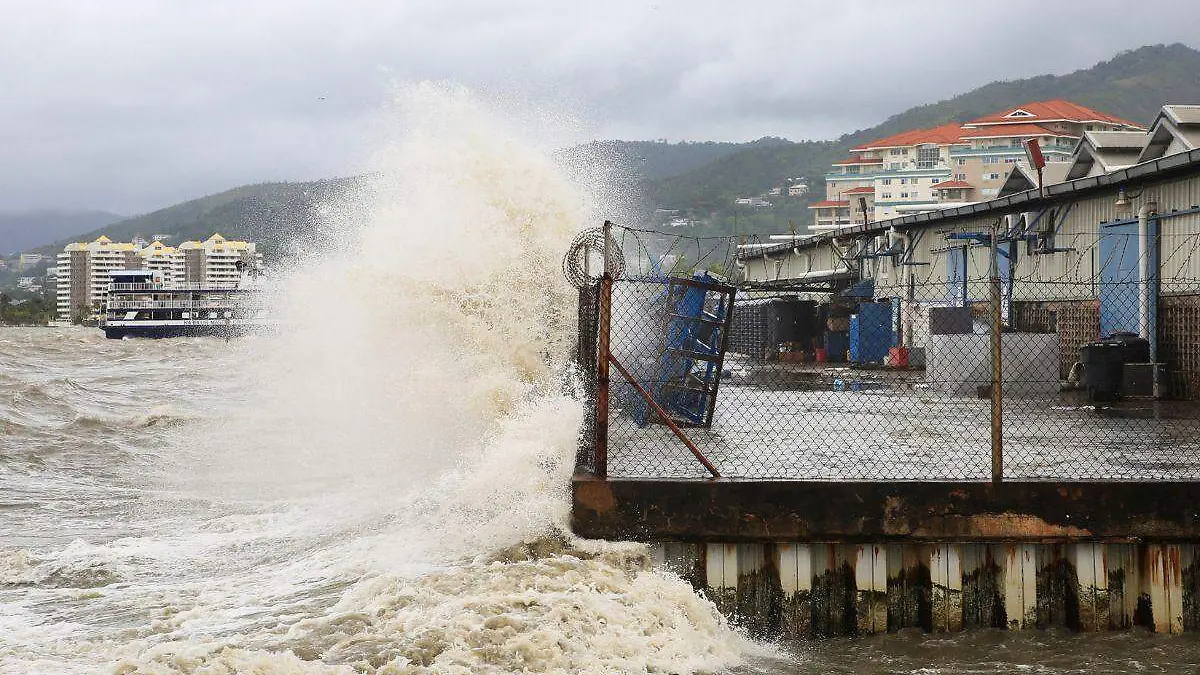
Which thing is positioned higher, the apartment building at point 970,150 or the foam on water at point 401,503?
the apartment building at point 970,150

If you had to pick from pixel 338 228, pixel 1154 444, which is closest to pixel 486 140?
pixel 338 228

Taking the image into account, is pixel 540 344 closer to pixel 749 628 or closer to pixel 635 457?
pixel 635 457

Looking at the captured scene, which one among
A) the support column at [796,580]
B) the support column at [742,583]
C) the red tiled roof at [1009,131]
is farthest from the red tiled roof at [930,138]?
the support column at [742,583]

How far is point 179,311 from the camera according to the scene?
126125mm

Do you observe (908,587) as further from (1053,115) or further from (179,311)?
(1053,115)

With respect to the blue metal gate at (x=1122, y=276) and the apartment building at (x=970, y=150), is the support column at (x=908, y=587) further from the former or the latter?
the apartment building at (x=970, y=150)

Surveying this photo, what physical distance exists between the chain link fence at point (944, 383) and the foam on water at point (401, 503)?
1.08 meters

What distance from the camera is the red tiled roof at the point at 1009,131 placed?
5129 inches

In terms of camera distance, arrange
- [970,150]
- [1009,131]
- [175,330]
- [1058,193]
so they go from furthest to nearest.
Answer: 1. [970,150]
2. [1009,131]
3. [175,330]
4. [1058,193]

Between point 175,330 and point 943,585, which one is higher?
point 175,330

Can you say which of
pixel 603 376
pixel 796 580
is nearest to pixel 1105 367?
pixel 796 580

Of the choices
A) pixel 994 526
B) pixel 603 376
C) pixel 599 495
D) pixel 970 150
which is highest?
pixel 970 150

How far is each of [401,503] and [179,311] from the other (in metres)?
124

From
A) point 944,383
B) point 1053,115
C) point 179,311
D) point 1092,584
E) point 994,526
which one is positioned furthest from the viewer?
point 1053,115
